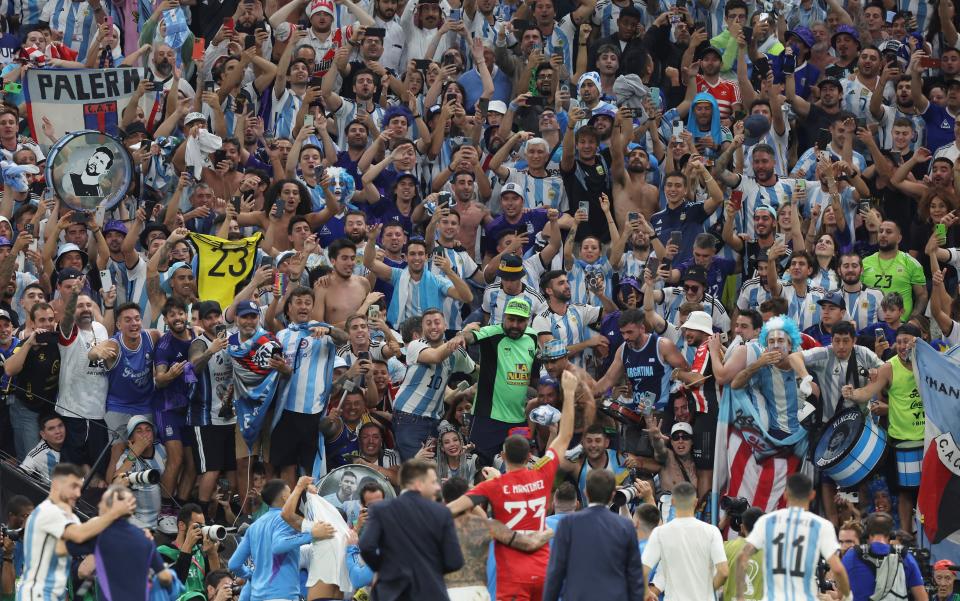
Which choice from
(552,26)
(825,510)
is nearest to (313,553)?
(825,510)

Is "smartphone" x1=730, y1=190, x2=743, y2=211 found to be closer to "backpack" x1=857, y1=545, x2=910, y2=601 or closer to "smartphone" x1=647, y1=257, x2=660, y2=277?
"smartphone" x1=647, y1=257, x2=660, y2=277

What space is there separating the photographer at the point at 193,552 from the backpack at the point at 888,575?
538 cm

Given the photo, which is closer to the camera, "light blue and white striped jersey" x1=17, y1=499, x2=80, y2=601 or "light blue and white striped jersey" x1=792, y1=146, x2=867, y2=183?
"light blue and white striped jersey" x1=17, y1=499, x2=80, y2=601

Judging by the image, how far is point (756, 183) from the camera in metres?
20.3

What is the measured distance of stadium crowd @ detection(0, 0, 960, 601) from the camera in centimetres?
1355

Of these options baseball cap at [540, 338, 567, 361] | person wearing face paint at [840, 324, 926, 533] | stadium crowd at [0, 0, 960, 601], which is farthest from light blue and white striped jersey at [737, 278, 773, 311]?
baseball cap at [540, 338, 567, 361]

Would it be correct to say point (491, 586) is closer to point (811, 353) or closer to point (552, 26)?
point (811, 353)

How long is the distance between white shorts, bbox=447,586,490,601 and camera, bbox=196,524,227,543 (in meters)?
3.27

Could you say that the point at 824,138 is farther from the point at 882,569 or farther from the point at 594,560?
the point at 594,560

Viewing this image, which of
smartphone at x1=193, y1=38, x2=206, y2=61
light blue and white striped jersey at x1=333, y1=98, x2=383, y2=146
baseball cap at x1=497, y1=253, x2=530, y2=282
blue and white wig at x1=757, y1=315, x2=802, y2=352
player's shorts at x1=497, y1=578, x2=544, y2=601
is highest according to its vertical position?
smartphone at x1=193, y1=38, x2=206, y2=61

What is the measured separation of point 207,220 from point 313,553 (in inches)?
228

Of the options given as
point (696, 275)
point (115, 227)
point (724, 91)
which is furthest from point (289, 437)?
point (724, 91)

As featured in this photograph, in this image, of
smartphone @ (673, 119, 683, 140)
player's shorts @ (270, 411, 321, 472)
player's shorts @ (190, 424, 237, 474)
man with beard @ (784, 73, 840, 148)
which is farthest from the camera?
man with beard @ (784, 73, 840, 148)

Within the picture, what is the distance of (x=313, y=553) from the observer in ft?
47.8
